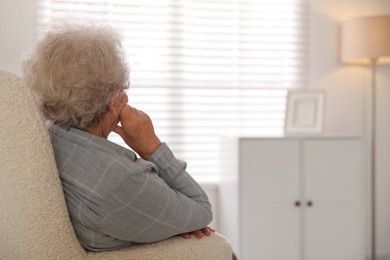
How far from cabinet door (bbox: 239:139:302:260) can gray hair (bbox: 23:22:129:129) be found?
161 centimetres

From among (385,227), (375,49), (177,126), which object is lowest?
(385,227)

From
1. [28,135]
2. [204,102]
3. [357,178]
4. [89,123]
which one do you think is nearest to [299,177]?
[357,178]

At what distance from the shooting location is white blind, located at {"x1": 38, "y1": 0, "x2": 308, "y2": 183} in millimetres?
2939

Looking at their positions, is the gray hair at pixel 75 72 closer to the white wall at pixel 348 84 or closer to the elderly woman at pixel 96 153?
the elderly woman at pixel 96 153

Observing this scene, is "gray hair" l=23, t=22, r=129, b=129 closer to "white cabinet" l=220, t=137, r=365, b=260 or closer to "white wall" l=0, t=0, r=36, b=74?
"white cabinet" l=220, t=137, r=365, b=260

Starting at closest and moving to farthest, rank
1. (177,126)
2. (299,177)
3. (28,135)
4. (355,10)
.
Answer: (28,135) < (299,177) < (177,126) < (355,10)

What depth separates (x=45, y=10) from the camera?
2.79 meters

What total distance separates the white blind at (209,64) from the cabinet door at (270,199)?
0.45 m

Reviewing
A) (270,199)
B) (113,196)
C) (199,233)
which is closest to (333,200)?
(270,199)

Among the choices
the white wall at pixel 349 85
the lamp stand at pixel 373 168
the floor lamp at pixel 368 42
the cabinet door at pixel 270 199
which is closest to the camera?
the cabinet door at pixel 270 199

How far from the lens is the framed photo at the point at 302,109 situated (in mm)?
2914

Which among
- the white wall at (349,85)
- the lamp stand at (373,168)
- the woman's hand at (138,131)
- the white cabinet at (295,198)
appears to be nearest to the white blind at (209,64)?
the white wall at (349,85)

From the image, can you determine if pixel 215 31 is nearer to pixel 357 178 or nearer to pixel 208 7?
pixel 208 7

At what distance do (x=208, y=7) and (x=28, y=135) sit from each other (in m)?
2.28
